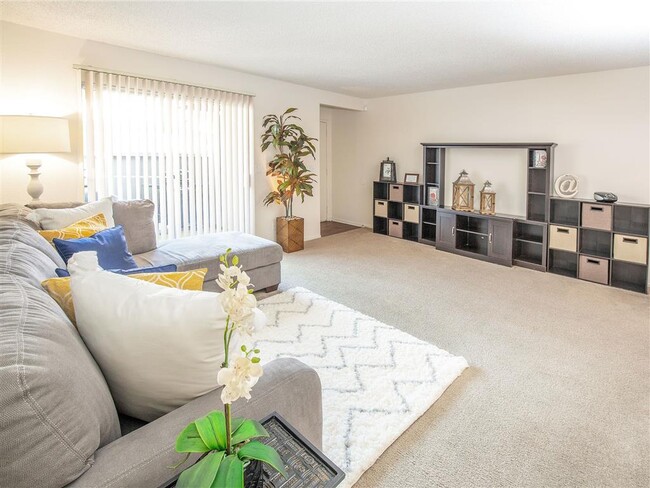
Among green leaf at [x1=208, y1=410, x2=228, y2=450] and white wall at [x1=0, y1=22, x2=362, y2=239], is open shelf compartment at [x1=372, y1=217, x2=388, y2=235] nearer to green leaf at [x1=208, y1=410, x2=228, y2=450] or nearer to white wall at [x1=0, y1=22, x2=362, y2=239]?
white wall at [x1=0, y1=22, x2=362, y2=239]

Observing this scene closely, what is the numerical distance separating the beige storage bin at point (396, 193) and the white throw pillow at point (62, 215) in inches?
177

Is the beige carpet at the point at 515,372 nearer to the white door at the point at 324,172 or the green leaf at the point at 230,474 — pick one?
the green leaf at the point at 230,474

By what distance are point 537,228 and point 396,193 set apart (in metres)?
2.20

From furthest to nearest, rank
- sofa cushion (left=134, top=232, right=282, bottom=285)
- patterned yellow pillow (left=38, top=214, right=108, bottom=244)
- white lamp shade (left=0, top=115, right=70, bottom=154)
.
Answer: sofa cushion (left=134, top=232, right=282, bottom=285) → white lamp shade (left=0, top=115, right=70, bottom=154) → patterned yellow pillow (left=38, top=214, right=108, bottom=244)

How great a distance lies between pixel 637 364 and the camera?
2.74 m

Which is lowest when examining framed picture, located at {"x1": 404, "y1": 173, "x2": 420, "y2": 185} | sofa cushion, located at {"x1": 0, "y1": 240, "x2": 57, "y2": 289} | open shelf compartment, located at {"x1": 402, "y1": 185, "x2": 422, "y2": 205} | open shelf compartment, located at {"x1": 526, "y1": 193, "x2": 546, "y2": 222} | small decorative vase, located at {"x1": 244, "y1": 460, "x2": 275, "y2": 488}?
small decorative vase, located at {"x1": 244, "y1": 460, "x2": 275, "y2": 488}

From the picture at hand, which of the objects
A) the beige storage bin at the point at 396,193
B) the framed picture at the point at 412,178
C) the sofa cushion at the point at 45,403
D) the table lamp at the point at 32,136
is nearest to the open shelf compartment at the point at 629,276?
the framed picture at the point at 412,178

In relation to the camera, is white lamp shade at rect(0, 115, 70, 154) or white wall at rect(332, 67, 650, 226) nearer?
white lamp shade at rect(0, 115, 70, 154)

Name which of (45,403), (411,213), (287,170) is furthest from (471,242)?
(45,403)

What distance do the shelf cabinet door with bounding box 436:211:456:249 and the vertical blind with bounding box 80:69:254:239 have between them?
266cm

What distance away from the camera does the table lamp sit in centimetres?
324

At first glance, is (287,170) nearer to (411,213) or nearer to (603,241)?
(411,213)

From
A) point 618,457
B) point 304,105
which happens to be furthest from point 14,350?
point 304,105

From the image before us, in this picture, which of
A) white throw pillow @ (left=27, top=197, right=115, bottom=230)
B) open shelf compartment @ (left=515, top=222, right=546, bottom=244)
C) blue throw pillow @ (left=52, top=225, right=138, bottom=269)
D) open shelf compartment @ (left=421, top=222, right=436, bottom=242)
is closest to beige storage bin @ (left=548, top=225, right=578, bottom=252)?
open shelf compartment @ (left=515, top=222, right=546, bottom=244)
